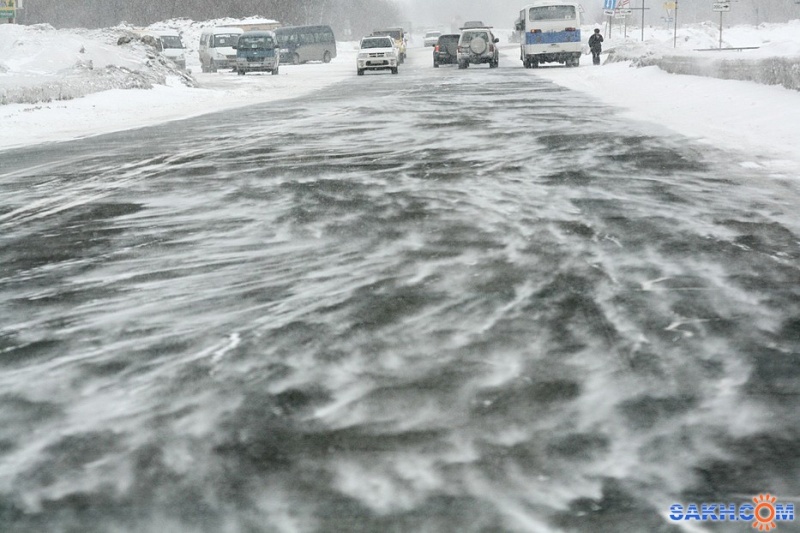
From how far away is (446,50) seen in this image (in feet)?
177

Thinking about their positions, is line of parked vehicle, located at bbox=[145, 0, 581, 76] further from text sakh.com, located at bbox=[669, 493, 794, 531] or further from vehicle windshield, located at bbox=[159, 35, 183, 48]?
text sakh.com, located at bbox=[669, 493, 794, 531]

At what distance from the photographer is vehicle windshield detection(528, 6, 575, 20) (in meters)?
45.6

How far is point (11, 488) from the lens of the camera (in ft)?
10.1

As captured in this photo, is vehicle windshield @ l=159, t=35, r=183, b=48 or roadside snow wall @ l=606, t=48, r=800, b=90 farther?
vehicle windshield @ l=159, t=35, r=183, b=48

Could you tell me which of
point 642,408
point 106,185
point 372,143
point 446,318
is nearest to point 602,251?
point 446,318

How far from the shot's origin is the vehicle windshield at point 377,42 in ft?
161

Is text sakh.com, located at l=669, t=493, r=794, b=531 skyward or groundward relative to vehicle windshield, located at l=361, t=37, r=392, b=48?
groundward

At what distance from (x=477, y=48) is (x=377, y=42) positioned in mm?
4382

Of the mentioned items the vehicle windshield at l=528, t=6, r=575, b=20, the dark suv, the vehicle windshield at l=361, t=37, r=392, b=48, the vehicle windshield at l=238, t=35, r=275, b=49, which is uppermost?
the vehicle windshield at l=528, t=6, r=575, b=20

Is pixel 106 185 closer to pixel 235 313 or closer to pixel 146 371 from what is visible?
pixel 235 313

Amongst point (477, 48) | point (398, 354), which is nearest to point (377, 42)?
point (477, 48)

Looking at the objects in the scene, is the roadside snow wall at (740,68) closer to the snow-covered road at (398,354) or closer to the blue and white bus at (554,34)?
the snow-covered road at (398,354)

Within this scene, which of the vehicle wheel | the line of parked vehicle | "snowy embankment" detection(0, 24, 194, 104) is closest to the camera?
"snowy embankment" detection(0, 24, 194, 104)

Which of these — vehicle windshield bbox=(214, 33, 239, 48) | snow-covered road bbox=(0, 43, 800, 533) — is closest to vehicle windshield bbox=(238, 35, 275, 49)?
vehicle windshield bbox=(214, 33, 239, 48)
